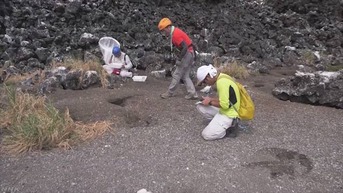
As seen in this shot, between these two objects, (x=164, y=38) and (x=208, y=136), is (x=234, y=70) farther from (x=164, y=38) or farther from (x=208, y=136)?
(x=208, y=136)

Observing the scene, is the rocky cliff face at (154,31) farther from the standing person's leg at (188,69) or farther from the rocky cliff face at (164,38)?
the standing person's leg at (188,69)

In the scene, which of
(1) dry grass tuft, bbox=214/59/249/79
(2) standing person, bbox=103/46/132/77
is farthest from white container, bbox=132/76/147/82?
(1) dry grass tuft, bbox=214/59/249/79

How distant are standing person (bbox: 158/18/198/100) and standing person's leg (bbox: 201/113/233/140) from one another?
5.90 feet

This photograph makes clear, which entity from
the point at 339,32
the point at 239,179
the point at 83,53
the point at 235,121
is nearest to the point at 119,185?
the point at 239,179

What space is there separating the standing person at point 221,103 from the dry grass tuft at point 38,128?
142 cm

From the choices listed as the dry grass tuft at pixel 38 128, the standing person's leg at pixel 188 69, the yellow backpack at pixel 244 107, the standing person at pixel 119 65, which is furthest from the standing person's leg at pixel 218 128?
the standing person at pixel 119 65

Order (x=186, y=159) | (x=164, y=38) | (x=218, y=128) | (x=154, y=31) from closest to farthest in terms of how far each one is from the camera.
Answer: (x=186, y=159) → (x=218, y=128) → (x=164, y=38) → (x=154, y=31)

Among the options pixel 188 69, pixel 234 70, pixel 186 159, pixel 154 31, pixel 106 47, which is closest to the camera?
pixel 186 159

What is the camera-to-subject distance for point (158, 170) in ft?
12.9

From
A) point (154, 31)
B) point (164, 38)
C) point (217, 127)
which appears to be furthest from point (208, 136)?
point (154, 31)

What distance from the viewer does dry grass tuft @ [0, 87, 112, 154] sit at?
4402 mm

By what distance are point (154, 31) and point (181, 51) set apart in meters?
4.10

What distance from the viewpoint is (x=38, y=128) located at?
14.4 ft

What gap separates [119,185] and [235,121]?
5.75 ft
